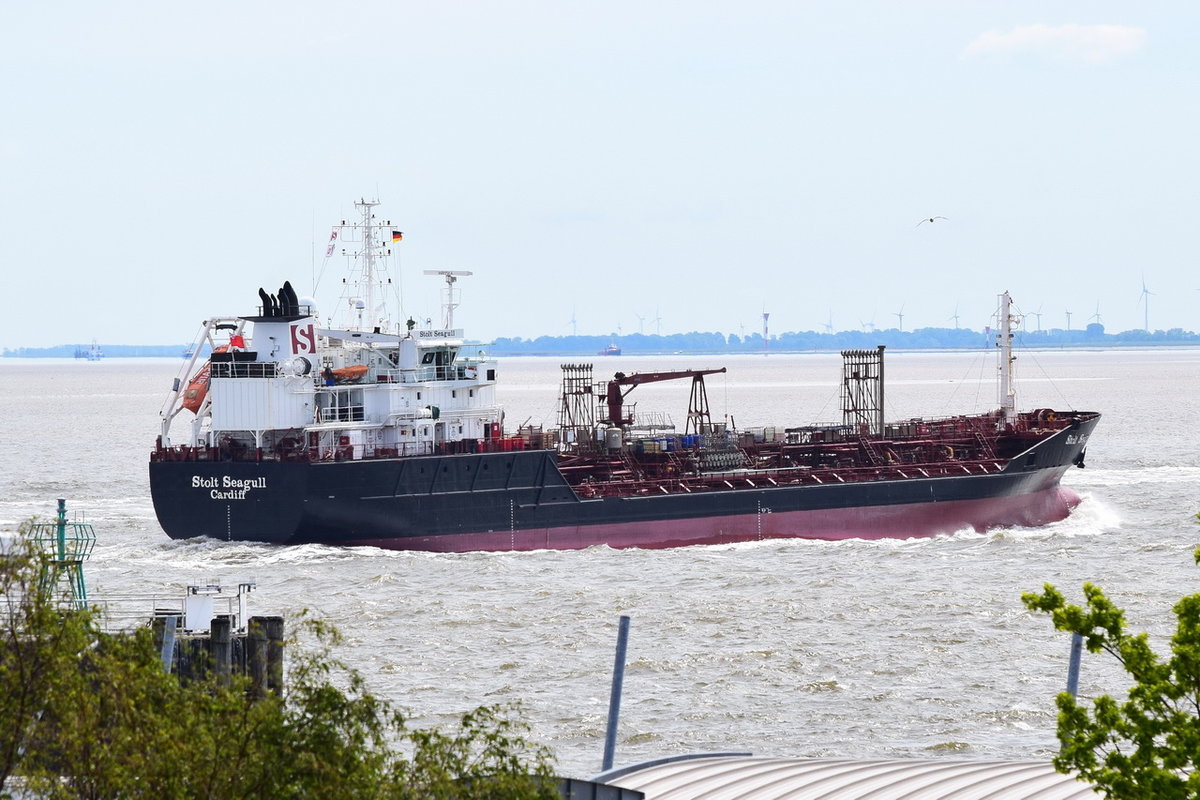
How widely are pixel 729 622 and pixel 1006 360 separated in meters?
27.5

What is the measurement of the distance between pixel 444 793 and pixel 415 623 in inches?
822

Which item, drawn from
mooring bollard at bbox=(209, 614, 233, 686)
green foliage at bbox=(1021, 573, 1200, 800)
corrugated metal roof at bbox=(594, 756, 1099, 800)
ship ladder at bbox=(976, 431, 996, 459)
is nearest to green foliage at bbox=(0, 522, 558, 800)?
corrugated metal roof at bbox=(594, 756, 1099, 800)

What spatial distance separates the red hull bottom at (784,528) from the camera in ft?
139

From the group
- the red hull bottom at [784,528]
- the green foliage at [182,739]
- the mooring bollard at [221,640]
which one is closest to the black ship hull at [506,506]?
the red hull bottom at [784,528]

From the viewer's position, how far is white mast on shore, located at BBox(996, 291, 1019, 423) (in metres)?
57.8

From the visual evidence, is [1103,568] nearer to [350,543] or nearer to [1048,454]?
[1048,454]

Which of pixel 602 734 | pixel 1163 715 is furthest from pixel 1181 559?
pixel 1163 715

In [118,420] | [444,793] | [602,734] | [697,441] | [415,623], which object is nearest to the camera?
[444,793]

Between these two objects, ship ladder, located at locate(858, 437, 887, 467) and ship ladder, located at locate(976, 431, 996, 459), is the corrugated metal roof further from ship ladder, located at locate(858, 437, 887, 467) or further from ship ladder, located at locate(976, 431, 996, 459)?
ship ladder, located at locate(976, 431, 996, 459)

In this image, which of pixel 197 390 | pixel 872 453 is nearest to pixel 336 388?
pixel 197 390

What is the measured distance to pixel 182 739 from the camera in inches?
501

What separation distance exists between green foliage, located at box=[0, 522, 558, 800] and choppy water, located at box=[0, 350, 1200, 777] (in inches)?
379

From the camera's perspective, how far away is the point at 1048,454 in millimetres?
53625

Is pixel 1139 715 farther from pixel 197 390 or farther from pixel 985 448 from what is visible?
pixel 985 448
